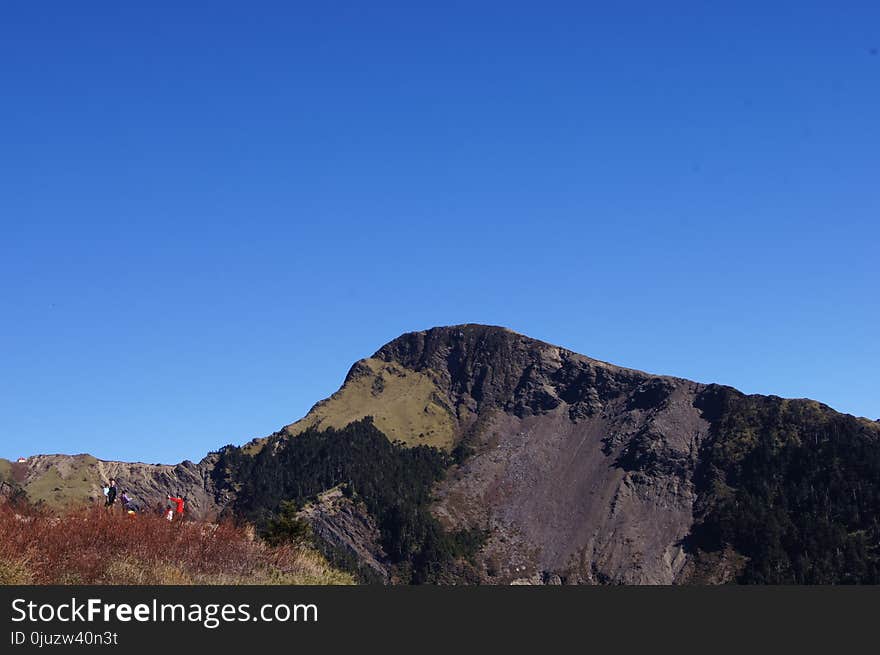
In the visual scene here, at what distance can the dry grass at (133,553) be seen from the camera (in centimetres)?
2223

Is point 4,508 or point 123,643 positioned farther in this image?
point 4,508

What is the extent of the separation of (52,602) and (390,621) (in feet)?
22.5

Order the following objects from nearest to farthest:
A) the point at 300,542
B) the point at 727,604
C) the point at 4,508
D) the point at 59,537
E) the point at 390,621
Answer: the point at 390,621 → the point at 727,604 → the point at 59,537 → the point at 4,508 → the point at 300,542

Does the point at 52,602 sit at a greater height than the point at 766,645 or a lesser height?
greater

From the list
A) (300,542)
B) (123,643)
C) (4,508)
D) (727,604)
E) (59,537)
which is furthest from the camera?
(300,542)

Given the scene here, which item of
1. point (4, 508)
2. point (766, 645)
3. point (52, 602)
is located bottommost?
point (766, 645)

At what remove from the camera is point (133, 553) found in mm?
24281

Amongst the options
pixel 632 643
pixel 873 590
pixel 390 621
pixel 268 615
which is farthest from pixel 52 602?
pixel 873 590

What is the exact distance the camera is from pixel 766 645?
19.6 m

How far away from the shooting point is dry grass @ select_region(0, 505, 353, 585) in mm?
22234

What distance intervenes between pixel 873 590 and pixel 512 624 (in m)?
9.10

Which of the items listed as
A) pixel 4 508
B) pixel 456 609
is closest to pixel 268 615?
pixel 456 609

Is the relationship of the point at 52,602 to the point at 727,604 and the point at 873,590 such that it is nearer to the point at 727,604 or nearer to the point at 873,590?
the point at 727,604

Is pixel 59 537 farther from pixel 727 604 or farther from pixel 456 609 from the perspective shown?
pixel 727 604
